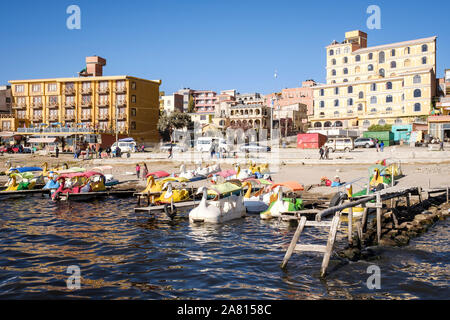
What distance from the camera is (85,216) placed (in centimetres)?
2212

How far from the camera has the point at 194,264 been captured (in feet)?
43.3

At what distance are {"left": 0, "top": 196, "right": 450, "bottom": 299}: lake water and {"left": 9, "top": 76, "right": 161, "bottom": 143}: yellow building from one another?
179 feet

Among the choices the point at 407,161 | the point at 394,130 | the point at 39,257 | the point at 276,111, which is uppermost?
the point at 276,111

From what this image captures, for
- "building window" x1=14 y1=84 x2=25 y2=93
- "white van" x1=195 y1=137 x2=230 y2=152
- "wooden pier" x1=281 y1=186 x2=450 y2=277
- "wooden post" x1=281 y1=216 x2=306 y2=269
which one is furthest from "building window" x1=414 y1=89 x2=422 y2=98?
"building window" x1=14 y1=84 x2=25 y2=93

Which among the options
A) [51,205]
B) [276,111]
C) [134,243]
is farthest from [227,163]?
[276,111]

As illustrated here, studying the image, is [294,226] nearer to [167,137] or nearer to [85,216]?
[85,216]

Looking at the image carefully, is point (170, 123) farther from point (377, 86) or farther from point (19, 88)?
point (377, 86)

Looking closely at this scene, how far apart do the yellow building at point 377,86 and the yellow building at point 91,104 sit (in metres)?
32.6

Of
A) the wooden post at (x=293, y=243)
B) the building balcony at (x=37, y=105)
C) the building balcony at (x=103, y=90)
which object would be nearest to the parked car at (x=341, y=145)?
the wooden post at (x=293, y=243)

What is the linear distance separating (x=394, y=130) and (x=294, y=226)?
50.5m

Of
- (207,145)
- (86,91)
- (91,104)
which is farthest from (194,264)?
(86,91)

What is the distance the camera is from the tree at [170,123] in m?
77.4

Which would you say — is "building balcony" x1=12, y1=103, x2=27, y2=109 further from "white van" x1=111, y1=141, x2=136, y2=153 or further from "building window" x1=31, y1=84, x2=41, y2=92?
"white van" x1=111, y1=141, x2=136, y2=153
